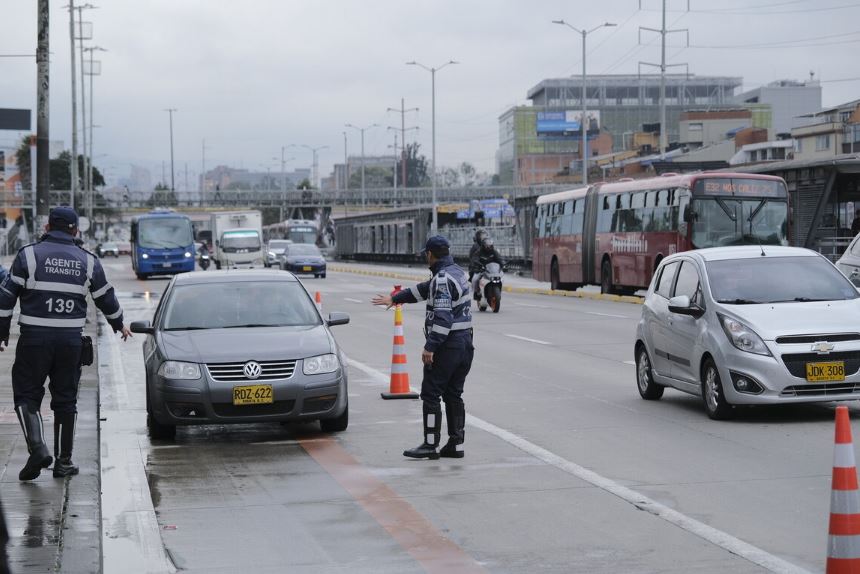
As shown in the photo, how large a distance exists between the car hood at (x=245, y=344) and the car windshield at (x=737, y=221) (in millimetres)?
22103

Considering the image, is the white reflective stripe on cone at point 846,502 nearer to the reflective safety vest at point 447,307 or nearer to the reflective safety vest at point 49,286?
the reflective safety vest at point 447,307

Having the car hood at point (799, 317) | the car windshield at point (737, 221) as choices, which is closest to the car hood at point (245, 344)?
the car hood at point (799, 317)

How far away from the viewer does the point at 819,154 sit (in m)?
84.2

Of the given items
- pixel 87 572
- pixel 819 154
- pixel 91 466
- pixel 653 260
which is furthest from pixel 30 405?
pixel 819 154

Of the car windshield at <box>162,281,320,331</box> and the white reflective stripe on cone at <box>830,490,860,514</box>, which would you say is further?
the car windshield at <box>162,281,320,331</box>

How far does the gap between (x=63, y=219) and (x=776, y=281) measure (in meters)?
6.99

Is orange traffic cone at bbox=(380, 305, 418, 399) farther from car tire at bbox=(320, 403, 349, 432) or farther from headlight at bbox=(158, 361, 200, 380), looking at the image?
headlight at bbox=(158, 361, 200, 380)

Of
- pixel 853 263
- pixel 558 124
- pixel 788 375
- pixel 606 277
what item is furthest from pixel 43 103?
pixel 558 124

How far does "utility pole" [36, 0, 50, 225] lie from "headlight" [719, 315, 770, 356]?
17395 mm

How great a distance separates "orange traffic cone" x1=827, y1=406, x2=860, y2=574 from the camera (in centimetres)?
583

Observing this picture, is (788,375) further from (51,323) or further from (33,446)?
(33,446)

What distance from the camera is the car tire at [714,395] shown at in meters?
12.5

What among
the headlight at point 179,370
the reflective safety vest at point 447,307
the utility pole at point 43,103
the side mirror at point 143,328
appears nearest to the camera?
the reflective safety vest at point 447,307

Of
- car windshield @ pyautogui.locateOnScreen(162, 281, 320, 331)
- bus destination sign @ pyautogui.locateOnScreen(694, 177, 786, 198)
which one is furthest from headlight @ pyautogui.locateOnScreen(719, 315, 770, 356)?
bus destination sign @ pyautogui.locateOnScreen(694, 177, 786, 198)
